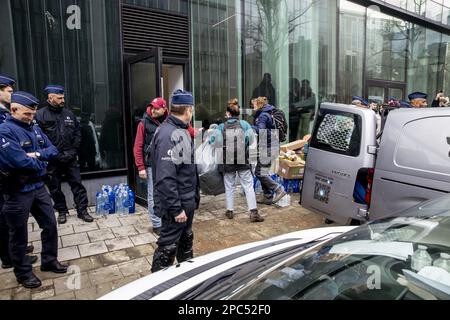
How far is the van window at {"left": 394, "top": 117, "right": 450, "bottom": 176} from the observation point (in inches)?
129

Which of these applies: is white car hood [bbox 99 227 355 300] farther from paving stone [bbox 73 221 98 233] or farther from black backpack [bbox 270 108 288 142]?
black backpack [bbox 270 108 288 142]

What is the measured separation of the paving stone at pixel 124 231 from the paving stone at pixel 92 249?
34 cm

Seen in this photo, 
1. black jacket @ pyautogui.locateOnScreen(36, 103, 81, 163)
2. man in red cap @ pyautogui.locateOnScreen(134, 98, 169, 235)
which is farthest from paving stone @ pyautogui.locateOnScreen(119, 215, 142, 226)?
black jacket @ pyautogui.locateOnScreen(36, 103, 81, 163)

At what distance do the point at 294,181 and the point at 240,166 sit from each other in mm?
1962

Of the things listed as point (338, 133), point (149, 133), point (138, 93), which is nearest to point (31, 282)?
point (149, 133)

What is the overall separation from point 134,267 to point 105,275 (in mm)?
310

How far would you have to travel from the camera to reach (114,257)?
4.13 metres

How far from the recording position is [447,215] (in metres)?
2.14

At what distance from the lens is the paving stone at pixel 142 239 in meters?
4.58

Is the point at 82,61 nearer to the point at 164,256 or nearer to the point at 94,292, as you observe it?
the point at 94,292

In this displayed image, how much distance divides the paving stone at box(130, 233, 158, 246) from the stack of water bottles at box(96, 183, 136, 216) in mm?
1052

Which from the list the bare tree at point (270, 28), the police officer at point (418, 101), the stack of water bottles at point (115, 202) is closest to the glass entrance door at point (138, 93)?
the stack of water bottles at point (115, 202)
